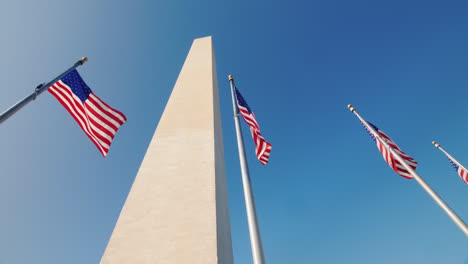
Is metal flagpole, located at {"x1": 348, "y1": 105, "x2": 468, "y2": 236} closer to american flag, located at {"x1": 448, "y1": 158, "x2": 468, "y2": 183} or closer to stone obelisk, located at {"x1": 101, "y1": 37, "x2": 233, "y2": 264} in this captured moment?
american flag, located at {"x1": 448, "y1": 158, "x2": 468, "y2": 183}

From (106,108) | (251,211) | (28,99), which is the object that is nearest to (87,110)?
(106,108)

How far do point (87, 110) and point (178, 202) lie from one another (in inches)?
143

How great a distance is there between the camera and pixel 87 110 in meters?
6.62

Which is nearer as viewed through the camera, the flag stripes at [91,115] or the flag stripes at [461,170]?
the flag stripes at [91,115]

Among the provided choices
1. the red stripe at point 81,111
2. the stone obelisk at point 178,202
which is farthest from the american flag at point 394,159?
the red stripe at point 81,111

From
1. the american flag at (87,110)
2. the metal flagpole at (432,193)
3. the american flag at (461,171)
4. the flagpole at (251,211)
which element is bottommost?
Answer: the flagpole at (251,211)

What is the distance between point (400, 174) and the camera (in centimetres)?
977

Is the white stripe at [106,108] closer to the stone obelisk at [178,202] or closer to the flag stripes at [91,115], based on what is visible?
the flag stripes at [91,115]

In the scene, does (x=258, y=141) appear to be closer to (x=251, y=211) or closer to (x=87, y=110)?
(x=251, y=211)

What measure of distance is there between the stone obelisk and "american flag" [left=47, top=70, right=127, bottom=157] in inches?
44.9

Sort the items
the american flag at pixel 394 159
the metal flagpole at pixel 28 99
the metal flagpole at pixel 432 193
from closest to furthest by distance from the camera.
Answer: the metal flagpole at pixel 28 99
the metal flagpole at pixel 432 193
the american flag at pixel 394 159

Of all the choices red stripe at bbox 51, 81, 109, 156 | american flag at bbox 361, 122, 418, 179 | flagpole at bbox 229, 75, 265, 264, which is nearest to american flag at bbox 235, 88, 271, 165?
flagpole at bbox 229, 75, 265, 264

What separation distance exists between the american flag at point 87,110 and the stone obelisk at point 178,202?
3.74ft

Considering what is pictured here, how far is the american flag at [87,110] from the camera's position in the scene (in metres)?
6.54
